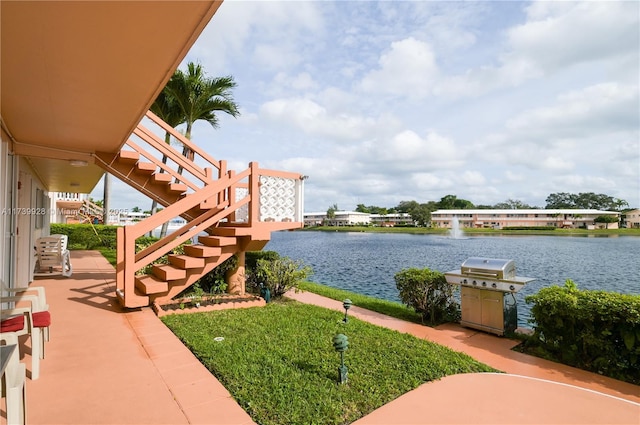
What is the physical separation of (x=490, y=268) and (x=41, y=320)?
237 inches

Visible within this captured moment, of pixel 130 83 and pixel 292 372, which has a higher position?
pixel 130 83

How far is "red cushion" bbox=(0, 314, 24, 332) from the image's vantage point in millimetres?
3041

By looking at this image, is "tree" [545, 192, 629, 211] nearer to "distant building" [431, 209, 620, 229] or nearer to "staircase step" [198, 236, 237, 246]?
"distant building" [431, 209, 620, 229]

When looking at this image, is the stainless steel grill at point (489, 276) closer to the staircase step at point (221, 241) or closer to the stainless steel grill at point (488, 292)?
the stainless steel grill at point (488, 292)

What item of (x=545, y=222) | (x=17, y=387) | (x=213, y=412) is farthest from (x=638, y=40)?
(x=545, y=222)

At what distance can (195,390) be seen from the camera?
298 cm

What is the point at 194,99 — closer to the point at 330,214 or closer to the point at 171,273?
the point at 171,273

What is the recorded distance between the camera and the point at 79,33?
2.26 metres

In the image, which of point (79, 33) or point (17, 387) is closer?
point (17, 387)

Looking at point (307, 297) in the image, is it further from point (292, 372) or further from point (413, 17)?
point (413, 17)

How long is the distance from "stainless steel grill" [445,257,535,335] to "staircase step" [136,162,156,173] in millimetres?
6280

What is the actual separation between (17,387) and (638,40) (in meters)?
9.64

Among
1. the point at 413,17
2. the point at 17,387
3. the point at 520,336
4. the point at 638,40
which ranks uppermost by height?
the point at 413,17

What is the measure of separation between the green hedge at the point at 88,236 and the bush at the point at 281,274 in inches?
554
